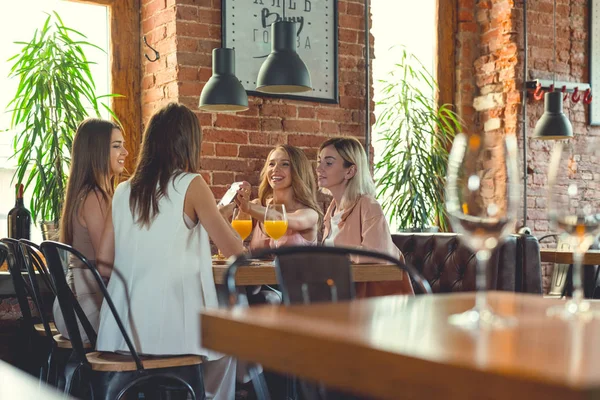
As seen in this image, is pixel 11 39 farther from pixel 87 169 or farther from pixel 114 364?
pixel 114 364

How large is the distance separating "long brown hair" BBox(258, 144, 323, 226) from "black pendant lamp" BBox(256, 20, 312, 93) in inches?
20.7

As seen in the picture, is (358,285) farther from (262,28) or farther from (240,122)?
(262,28)

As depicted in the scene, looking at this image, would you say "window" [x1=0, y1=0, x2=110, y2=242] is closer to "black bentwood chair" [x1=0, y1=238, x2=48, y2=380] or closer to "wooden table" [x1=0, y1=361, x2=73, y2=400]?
"black bentwood chair" [x1=0, y1=238, x2=48, y2=380]

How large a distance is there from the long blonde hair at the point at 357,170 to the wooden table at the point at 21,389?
2.86 m

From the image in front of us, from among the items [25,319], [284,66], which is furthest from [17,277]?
[284,66]

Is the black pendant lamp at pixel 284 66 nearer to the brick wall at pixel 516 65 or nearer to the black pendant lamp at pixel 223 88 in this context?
the black pendant lamp at pixel 223 88

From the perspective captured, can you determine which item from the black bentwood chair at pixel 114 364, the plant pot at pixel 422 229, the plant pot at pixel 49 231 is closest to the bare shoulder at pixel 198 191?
the black bentwood chair at pixel 114 364

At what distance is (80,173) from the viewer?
3133mm

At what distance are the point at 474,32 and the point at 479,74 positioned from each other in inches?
11.8

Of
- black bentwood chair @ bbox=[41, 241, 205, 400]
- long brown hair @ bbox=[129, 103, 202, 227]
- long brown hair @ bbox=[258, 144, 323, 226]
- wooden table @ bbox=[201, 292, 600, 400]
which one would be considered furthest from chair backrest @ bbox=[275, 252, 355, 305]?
long brown hair @ bbox=[258, 144, 323, 226]

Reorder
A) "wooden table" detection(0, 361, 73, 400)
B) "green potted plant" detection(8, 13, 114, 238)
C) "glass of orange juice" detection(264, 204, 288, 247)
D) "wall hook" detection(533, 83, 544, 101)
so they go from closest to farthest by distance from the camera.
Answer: "wooden table" detection(0, 361, 73, 400) < "glass of orange juice" detection(264, 204, 288, 247) < "green potted plant" detection(8, 13, 114, 238) < "wall hook" detection(533, 83, 544, 101)

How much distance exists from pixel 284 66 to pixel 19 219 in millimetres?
1393

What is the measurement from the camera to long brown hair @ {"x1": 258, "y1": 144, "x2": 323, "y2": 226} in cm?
425

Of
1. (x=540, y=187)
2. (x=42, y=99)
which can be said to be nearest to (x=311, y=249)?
(x=42, y=99)
